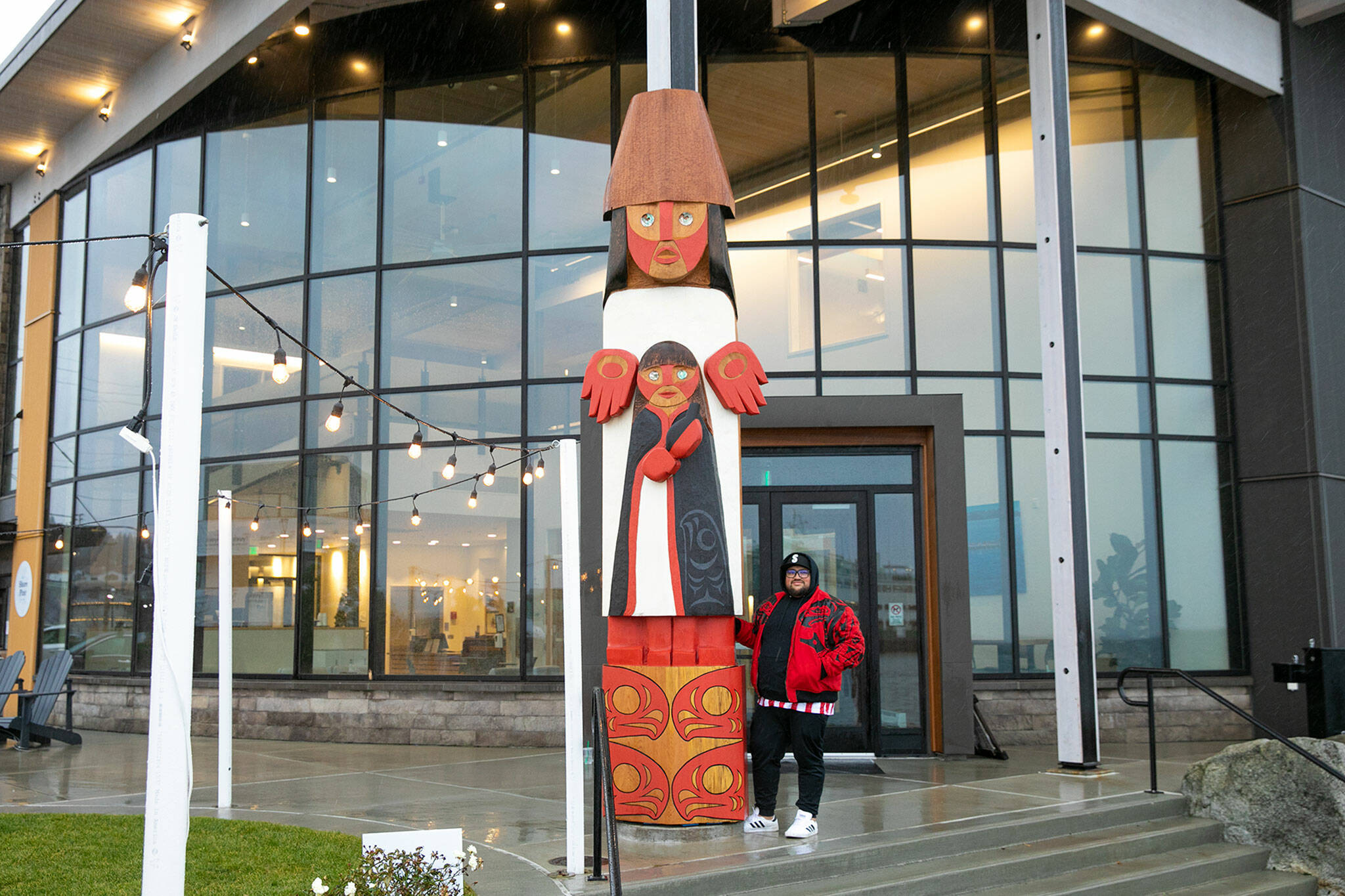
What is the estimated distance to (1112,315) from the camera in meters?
13.6

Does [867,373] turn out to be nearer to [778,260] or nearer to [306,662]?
[778,260]

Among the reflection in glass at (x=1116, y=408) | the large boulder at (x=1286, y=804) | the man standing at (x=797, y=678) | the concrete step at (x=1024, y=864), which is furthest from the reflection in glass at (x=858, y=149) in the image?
the concrete step at (x=1024, y=864)

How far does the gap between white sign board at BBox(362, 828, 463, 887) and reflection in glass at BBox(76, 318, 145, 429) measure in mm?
12757

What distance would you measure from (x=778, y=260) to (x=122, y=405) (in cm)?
999

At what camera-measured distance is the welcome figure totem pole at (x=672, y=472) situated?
7105mm

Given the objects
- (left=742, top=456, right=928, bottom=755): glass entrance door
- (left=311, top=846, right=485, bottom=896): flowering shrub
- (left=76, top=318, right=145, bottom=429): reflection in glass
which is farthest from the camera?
(left=76, top=318, right=145, bottom=429): reflection in glass

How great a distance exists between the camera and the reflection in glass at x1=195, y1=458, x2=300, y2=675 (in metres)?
13.9

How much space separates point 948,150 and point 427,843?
429 inches

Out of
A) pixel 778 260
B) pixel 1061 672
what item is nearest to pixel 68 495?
pixel 778 260

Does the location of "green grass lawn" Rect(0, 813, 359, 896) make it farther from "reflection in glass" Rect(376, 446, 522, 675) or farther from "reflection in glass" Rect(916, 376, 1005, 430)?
"reflection in glass" Rect(916, 376, 1005, 430)

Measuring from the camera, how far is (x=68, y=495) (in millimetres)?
16859

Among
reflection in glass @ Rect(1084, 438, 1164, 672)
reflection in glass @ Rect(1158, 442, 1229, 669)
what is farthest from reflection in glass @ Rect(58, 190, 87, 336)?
reflection in glass @ Rect(1158, 442, 1229, 669)

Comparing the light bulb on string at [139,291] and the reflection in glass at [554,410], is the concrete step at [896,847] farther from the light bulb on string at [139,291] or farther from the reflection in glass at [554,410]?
the reflection in glass at [554,410]

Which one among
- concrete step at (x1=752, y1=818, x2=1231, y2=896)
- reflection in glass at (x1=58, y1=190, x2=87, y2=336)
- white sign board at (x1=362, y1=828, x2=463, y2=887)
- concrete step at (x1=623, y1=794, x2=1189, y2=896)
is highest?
reflection in glass at (x1=58, y1=190, x2=87, y2=336)
